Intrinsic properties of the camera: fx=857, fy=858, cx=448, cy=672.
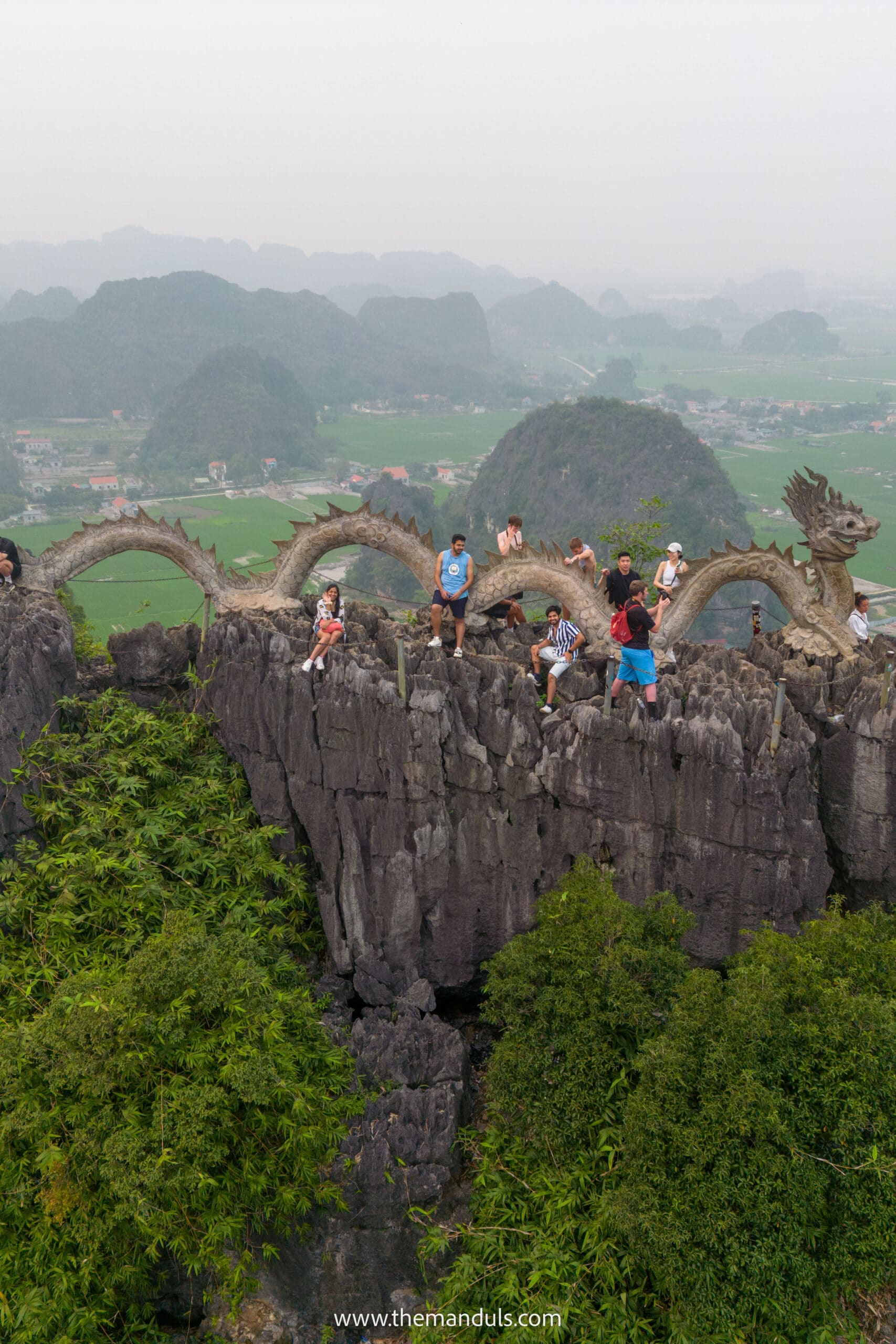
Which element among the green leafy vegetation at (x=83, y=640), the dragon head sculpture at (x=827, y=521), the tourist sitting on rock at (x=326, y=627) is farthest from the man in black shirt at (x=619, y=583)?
the green leafy vegetation at (x=83, y=640)

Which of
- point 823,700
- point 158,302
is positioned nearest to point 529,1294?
point 823,700

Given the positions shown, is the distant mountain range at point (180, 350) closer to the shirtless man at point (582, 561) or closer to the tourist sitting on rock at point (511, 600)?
the tourist sitting on rock at point (511, 600)

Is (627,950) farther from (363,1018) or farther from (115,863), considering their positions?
(115,863)

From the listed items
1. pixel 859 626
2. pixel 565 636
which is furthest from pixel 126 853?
pixel 859 626

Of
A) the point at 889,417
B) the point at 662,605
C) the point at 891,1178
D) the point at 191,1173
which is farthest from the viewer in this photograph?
the point at 889,417

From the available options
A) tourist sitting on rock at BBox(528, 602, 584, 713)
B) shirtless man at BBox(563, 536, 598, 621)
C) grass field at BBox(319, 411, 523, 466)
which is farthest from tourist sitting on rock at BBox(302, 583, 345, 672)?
grass field at BBox(319, 411, 523, 466)

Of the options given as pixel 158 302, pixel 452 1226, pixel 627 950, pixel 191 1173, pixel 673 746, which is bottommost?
pixel 452 1226
